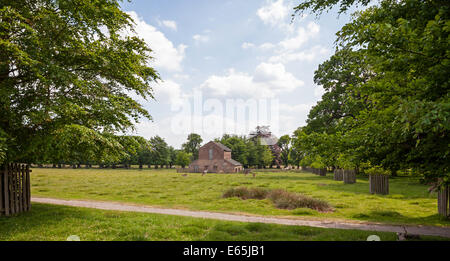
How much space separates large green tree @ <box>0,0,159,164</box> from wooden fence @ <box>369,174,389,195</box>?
1698cm

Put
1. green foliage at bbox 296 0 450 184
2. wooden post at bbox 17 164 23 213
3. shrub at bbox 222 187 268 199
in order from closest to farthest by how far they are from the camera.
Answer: green foliage at bbox 296 0 450 184 → wooden post at bbox 17 164 23 213 → shrub at bbox 222 187 268 199

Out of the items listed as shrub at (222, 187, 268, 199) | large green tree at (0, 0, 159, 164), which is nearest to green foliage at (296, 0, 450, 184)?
large green tree at (0, 0, 159, 164)

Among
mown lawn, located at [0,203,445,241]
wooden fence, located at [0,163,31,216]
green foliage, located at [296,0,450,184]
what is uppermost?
green foliage, located at [296,0,450,184]

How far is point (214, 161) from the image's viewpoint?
71.4 m

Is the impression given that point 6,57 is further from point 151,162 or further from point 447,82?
point 151,162

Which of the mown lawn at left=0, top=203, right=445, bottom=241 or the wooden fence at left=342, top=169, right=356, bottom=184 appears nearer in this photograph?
the mown lawn at left=0, top=203, right=445, bottom=241

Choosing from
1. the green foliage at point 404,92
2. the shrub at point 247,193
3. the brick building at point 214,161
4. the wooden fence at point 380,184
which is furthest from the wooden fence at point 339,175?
the brick building at point 214,161

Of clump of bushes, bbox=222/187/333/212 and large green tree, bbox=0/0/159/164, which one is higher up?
large green tree, bbox=0/0/159/164

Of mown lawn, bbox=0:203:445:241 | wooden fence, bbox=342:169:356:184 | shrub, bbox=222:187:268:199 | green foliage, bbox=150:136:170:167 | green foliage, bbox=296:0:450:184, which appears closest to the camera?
green foliage, bbox=296:0:450:184

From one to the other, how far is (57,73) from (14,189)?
6125 millimetres

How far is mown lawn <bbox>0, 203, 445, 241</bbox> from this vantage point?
7.89m

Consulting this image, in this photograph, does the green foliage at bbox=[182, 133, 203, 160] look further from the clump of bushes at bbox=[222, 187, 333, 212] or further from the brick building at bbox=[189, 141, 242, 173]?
the clump of bushes at bbox=[222, 187, 333, 212]

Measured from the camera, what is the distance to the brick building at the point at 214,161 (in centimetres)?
7038

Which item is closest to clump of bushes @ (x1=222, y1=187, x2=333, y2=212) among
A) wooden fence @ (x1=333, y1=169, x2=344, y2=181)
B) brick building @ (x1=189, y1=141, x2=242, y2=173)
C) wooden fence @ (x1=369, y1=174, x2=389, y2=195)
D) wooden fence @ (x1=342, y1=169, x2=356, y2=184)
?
wooden fence @ (x1=369, y1=174, x2=389, y2=195)
